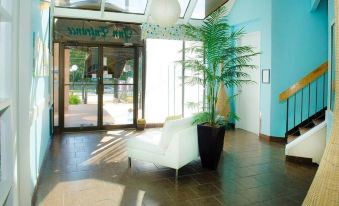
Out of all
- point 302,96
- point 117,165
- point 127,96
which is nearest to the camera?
point 117,165

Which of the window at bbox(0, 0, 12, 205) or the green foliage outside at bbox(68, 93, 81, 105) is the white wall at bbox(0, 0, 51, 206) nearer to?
the window at bbox(0, 0, 12, 205)

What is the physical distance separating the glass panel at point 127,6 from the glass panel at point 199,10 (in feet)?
4.47

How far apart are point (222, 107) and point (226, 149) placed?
Result: 1988 millimetres

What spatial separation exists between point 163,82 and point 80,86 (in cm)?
214

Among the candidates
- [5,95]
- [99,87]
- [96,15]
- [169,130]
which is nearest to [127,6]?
[96,15]

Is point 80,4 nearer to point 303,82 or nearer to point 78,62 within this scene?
point 78,62

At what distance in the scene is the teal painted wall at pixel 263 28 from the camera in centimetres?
586

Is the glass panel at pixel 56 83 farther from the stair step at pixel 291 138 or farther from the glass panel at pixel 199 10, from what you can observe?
the stair step at pixel 291 138

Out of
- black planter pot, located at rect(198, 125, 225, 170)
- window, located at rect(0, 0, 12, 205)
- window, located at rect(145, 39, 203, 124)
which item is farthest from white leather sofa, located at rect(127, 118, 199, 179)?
window, located at rect(145, 39, 203, 124)

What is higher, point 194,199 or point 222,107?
point 222,107

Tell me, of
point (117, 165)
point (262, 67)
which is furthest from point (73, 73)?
point (262, 67)

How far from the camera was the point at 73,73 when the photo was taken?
656cm

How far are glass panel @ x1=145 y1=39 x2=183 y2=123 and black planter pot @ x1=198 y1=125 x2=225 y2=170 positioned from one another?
336cm

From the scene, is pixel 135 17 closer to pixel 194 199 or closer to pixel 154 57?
pixel 154 57
